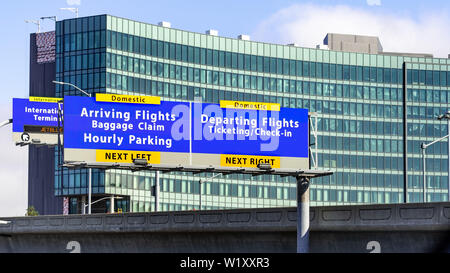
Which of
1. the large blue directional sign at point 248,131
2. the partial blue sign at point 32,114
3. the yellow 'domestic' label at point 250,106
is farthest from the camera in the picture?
the partial blue sign at point 32,114

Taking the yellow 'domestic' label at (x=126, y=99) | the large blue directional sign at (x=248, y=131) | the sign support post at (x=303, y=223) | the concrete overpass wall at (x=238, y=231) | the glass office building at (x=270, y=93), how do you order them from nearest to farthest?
the concrete overpass wall at (x=238, y=231)
the sign support post at (x=303, y=223)
the yellow 'domestic' label at (x=126, y=99)
the large blue directional sign at (x=248, y=131)
the glass office building at (x=270, y=93)

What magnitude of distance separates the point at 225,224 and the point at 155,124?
553 cm

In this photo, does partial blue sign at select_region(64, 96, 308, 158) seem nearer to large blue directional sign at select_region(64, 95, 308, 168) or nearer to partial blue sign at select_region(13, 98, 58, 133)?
large blue directional sign at select_region(64, 95, 308, 168)

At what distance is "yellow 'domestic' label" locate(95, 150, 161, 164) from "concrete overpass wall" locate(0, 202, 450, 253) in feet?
14.0

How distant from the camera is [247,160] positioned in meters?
38.4

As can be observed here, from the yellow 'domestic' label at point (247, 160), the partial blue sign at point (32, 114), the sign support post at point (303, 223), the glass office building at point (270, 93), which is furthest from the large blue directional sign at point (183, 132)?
the glass office building at point (270, 93)

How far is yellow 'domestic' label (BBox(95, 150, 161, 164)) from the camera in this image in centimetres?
3666

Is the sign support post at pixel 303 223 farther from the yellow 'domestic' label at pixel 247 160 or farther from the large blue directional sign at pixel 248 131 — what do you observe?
the large blue directional sign at pixel 248 131

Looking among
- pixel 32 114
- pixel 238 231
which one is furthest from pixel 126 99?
pixel 32 114

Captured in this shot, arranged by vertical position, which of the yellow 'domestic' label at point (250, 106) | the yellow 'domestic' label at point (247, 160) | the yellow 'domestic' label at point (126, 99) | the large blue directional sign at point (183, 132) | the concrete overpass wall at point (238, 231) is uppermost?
the yellow 'domestic' label at point (126, 99)

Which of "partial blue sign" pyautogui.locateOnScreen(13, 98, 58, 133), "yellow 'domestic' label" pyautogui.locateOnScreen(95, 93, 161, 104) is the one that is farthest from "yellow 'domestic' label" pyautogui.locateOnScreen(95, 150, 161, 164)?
"partial blue sign" pyautogui.locateOnScreen(13, 98, 58, 133)

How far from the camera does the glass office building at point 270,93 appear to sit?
11819cm

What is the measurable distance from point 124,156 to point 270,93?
Result: 92.6 metres
